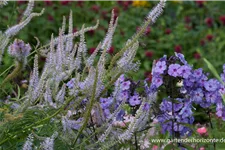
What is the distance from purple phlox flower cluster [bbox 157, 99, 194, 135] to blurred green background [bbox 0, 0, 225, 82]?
8.76 feet

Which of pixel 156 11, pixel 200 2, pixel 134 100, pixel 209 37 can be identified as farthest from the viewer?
pixel 200 2

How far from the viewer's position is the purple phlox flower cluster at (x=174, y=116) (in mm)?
3047

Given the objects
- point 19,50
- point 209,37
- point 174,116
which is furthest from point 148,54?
point 19,50

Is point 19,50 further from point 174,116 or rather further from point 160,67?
point 174,116

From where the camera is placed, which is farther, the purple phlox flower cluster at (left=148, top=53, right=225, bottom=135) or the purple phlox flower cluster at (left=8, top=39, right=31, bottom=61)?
the purple phlox flower cluster at (left=148, top=53, right=225, bottom=135)

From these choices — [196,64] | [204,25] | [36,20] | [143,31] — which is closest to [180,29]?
[196,64]

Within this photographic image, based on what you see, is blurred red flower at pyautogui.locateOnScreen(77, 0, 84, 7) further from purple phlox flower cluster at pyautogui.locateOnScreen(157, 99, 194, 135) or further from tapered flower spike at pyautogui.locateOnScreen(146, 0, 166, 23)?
tapered flower spike at pyautogui.locateOnScreen(146, 0, 166, 23)

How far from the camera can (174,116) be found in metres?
3.10

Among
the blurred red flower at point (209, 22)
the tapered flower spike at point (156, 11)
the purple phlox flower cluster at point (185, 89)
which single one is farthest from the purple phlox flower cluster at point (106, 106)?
the blurred red flower at point (209, 22)

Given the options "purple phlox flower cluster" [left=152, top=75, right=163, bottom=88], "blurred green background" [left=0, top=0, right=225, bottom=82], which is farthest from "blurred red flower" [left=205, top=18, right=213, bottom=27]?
"purple phlox flower cluster" [left=152, top=75, right=163, bottom=88]

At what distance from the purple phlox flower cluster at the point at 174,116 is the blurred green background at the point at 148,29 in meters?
2.67

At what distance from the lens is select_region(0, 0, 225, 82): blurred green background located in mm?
6434

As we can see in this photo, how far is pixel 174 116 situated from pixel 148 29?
3.28 metres

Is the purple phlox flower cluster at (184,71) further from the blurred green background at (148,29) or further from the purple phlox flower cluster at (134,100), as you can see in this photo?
the blurred green background at (148,29)
